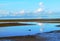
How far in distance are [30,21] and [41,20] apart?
1647 mm

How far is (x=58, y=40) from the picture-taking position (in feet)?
19.0

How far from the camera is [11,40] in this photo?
598 cm

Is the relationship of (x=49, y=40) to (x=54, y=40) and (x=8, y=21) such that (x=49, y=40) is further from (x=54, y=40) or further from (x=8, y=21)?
(x=8, y=21)

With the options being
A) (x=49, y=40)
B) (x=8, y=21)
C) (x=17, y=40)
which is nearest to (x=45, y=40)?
(x=49, y=40)

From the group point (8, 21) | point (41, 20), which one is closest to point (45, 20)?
point (41, 20)

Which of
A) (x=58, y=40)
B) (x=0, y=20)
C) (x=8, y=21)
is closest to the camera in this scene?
A: (x=58, y=40)

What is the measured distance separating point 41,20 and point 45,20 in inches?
12.6

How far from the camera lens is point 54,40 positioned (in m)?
5.80

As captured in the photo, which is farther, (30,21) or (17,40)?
(30,21)

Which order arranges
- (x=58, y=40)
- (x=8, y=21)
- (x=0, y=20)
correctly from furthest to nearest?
(x=8, y=21), (x=0, y=20), (x=58, y=40)

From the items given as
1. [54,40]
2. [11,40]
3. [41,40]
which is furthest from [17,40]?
[54,40]

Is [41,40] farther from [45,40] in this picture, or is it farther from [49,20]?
[49,20]

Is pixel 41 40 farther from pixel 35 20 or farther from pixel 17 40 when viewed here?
pixel 35 20

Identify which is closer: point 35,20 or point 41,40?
point 41,40
